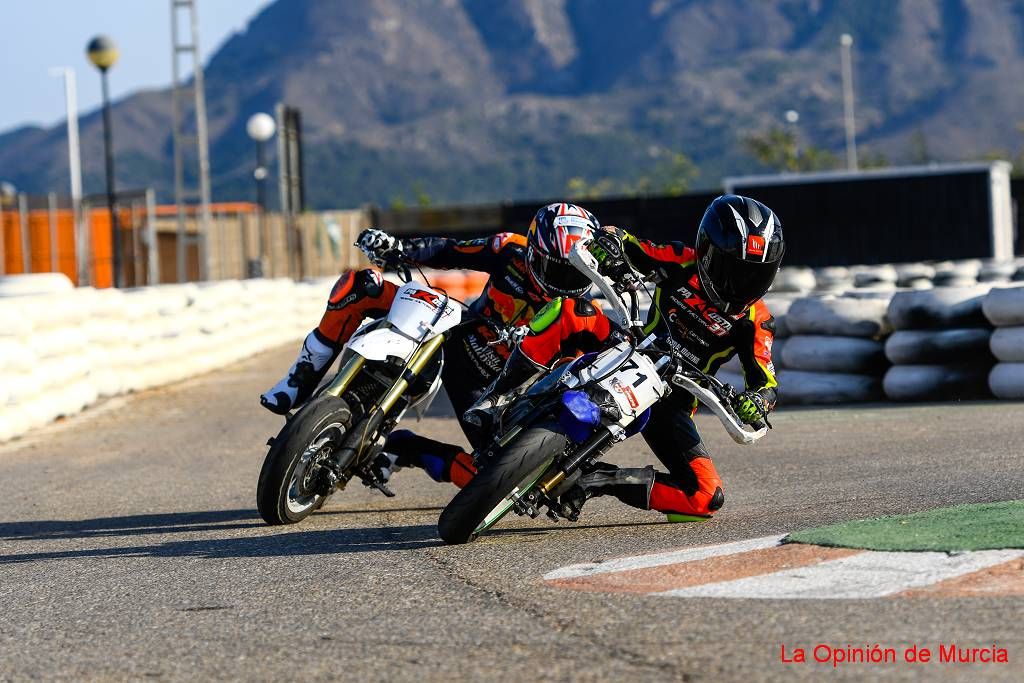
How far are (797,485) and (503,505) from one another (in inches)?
82.4

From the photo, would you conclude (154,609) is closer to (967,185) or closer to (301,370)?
(301,370)

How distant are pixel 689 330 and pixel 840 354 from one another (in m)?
5.20

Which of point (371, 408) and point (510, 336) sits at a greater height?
point (510, 336)

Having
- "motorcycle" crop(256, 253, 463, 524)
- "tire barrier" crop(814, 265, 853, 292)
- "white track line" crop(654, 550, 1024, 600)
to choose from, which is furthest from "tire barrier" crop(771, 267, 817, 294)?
"white track line" crop(654, 550, 1024, 600)

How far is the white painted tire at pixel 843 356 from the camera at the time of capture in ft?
38.1

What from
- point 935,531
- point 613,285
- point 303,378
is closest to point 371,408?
point 303,378

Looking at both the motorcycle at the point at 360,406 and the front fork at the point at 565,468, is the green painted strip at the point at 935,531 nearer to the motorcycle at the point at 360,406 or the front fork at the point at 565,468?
the front fork at the point at 565,468

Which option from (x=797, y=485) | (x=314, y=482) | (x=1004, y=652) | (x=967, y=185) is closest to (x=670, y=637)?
(x=1004, y=652)

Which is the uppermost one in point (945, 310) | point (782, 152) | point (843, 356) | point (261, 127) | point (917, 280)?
point (782, 152)

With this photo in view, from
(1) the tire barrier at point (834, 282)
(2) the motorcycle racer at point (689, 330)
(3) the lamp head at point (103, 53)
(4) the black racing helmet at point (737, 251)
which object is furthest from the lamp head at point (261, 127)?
(4) the black racing helmet at point (737, 251)

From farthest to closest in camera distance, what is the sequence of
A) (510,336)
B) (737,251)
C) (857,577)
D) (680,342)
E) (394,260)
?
(394,260), (510,336), (680,342), (737,251), (857,577)

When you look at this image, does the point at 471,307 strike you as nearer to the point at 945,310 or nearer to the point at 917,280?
the point at 945,310

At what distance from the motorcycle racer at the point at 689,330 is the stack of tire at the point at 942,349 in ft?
15.8

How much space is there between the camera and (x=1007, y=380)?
428 inches
